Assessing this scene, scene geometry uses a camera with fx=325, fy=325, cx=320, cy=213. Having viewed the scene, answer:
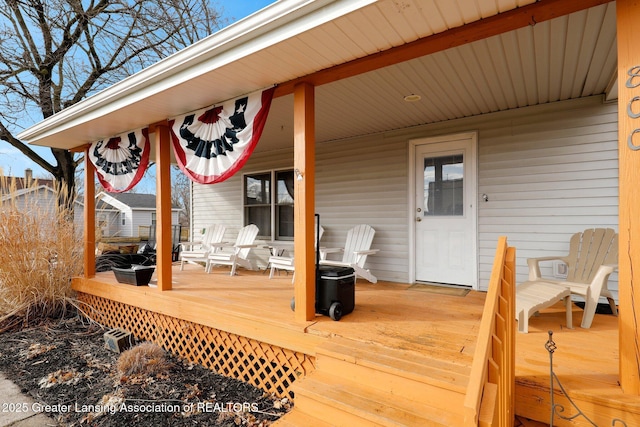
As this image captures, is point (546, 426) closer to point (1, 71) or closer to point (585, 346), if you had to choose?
point (585, 346)

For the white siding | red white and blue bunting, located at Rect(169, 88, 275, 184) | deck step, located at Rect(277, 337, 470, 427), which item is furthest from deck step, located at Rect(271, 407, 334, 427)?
the white siding

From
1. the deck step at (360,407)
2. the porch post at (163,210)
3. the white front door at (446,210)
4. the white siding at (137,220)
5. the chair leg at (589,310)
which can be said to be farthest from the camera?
the white siding at (137,220)

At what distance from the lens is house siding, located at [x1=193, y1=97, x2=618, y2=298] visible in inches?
138

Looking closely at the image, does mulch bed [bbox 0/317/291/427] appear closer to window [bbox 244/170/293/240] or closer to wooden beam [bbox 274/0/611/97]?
wooden beam [bbox 274/0/611/97]

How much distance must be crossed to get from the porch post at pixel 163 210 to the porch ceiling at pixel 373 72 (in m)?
0.31

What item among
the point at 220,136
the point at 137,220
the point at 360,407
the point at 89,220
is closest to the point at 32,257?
the point at 89,220

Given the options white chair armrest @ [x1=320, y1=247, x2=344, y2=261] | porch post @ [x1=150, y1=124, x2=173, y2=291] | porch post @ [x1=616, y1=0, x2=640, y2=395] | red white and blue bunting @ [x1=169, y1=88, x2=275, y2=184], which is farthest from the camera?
white chair armrest @ [x1=320, y1=247, x2=344, y2=261]

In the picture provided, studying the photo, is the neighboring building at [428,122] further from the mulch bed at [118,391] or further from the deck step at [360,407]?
the deck step at [360,407]

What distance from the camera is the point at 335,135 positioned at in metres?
5.06

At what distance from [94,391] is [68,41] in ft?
32.0

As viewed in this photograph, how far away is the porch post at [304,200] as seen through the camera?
271 cm

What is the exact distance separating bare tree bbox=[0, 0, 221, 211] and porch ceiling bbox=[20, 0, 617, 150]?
5.66m

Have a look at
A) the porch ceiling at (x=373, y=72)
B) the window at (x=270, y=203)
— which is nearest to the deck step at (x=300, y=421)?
the porch ceiling at (x=373, y=72)

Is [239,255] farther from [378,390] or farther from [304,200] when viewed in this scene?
[378,390]
